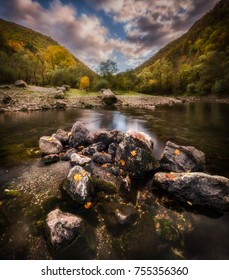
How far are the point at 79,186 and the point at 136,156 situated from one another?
237 cm

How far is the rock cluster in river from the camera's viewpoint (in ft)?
14.2

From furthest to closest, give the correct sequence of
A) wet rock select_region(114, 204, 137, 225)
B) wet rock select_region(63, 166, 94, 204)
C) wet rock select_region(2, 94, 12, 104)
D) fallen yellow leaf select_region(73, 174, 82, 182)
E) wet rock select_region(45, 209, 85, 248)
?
wet rock select_region(2, 94, 12, 104)
fallen yellow leaf select_region(73, 174, 82, 182)
wet rock select_region(63, 166, 94, 204)
wet rock select_region(114, 204, 137, 225)
wet rock select_region(45, 209, 85, 248)

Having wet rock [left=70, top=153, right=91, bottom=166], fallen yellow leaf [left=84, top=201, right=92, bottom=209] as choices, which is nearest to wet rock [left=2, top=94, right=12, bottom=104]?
wet rock [left=70, top=153, right=91, bottom=166]

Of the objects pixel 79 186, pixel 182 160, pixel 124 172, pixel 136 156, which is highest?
pixel 136 156

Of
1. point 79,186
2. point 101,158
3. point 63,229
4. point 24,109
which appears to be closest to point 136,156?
point 101,158

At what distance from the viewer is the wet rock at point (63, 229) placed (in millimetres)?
3236

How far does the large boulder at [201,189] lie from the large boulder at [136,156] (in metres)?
1.18

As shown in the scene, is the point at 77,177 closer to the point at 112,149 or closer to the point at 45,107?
the point at 112,149

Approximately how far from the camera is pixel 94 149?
7.63 metres

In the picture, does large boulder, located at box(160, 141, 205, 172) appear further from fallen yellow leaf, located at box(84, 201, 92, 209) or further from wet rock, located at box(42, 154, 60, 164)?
wet rock, located at box(42, 154, 60, 164)

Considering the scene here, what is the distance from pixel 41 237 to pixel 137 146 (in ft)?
13.2

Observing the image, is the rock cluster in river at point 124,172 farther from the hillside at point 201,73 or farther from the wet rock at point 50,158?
the hillside at point 201,73

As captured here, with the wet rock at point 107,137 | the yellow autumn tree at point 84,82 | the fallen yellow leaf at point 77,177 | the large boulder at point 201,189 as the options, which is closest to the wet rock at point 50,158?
the wet rock at point 107,137
